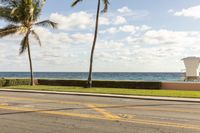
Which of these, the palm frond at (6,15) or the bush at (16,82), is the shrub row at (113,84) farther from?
the palm frond at (6,15)

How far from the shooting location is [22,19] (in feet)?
127

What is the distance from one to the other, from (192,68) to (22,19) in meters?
19.9

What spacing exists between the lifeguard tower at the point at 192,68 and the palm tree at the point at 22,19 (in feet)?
51.3

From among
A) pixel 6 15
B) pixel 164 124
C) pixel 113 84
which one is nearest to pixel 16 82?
pixel 6 15

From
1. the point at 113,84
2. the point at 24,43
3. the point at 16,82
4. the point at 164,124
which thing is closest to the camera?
the point at 164,124

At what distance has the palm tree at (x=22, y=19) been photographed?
37.9 meters

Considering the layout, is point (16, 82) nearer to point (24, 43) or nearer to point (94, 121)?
point (24, 43)

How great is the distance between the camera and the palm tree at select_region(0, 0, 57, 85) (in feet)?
124

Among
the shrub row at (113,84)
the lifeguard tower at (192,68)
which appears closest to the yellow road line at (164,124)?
the shrub row at (113,84)

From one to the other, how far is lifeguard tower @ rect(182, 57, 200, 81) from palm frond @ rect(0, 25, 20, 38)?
1953cm

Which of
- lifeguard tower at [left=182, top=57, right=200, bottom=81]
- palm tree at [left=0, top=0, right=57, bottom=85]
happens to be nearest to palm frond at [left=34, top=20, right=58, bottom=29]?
palm tree at [left=0, top=0, right=57, bottom=85]

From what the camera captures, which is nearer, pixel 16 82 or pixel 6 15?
pixel 6 15

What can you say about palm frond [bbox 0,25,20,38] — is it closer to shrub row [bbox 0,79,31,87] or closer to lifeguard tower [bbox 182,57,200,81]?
shrub row [bbox 0,79,31,87]

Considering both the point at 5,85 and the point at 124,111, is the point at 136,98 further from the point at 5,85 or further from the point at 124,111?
the point at 5,85
